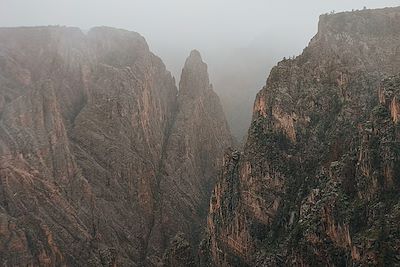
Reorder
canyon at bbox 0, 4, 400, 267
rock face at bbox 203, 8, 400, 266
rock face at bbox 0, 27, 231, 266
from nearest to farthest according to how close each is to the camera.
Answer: rock face at bbox 203, 8, 400, 266 → canyon at bbox 0, 4, 400, 267 → rock face at bbox 0, 27, 231, 266

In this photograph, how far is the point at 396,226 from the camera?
66375mm

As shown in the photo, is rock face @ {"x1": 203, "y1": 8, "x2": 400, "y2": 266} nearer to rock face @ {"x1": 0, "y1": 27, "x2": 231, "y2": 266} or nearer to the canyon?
the canyon

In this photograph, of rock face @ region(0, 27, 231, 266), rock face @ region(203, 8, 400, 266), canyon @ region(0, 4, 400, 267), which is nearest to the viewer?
rock face @ region(203, 8, 400, 266)

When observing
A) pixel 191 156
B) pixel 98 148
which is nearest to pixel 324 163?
pixel 98 148

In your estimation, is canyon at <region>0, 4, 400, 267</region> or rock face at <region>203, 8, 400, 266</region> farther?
canyon at <region>0, 4, 400, 267</region>

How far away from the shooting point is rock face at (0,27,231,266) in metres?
110

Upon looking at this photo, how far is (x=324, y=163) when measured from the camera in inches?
3317

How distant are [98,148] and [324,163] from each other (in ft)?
205

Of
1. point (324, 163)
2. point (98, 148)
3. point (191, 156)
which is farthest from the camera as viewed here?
point (191, 156)

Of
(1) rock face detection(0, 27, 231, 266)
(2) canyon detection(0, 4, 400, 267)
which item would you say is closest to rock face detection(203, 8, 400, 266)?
(2) canyon detection(0, 4, 400, 267)

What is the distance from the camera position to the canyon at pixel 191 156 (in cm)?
7612

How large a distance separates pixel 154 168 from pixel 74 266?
3957 centimetres

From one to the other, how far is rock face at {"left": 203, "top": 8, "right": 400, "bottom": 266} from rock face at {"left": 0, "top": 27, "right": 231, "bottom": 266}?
28.7 metres

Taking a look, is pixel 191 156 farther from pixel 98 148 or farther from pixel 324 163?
pixel 324 163
